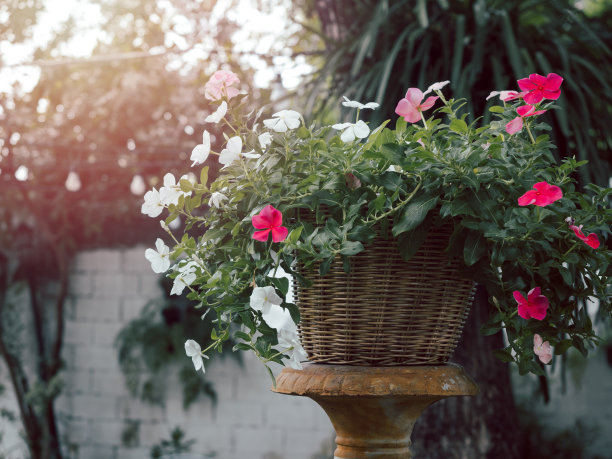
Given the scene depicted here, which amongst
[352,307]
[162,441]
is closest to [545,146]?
[352,307]

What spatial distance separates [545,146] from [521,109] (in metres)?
0.06

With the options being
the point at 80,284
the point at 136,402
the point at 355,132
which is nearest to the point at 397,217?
the point at 355,132

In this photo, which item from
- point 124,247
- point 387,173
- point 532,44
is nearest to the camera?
point 387,173

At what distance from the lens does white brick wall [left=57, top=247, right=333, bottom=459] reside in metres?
3.35

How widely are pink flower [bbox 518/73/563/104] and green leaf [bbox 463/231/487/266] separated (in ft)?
0.67

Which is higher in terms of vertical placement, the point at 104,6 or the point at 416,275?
the point at 104,6

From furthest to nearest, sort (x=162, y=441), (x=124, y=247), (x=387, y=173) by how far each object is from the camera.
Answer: (x=124, y=247)
(x=162, y=441)
(x=387, y=173)

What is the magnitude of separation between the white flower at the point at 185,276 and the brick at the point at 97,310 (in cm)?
275

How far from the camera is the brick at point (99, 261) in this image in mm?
3639

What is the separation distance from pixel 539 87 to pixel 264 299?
49 centimetres

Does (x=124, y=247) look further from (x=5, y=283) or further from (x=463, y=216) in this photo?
(x=463, y=216)

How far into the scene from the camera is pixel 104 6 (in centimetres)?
365

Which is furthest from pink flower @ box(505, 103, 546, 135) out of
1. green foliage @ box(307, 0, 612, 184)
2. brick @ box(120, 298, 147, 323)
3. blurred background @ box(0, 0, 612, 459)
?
brick @ box(120, 298, 147, 323)

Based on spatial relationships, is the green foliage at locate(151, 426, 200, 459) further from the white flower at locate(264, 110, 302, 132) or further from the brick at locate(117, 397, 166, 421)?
the white flower at locate(264, 110, 302, 132)
